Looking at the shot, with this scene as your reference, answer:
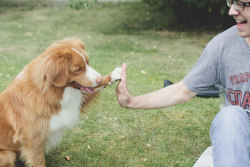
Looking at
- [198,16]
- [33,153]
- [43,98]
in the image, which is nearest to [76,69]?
[43,98]

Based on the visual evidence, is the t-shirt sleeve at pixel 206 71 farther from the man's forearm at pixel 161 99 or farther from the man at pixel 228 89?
the man's forearm at pixel 161 99

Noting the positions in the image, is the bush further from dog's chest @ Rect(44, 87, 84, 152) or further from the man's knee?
the man's knee

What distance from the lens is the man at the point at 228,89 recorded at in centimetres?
212

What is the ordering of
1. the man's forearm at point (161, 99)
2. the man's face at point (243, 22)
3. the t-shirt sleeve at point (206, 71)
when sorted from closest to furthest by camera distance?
the man's face at point (243, 22) < the t-shirt sleeve at point (206, 71) < the man's forearm at point (161, 99)

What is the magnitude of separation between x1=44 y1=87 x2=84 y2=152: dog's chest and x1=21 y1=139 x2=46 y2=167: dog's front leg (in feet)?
0.46

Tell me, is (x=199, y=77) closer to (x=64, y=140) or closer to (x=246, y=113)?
(x=246, y=113)

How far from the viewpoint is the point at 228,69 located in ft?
8.56

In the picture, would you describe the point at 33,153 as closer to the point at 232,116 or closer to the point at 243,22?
the point at 232,116

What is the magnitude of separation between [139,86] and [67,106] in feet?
9.73

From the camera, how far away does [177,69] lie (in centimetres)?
728

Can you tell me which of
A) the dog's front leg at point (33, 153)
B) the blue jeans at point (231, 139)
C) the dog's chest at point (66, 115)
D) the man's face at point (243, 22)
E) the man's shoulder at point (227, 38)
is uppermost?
the man's face at point (243, 22)

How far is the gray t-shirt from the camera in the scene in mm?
2537

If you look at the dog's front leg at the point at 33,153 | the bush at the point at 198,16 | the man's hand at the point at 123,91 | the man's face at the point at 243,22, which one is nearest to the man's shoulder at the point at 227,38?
the man's face at the point at 243,22

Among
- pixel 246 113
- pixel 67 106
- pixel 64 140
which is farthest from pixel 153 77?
pixel 246 113
